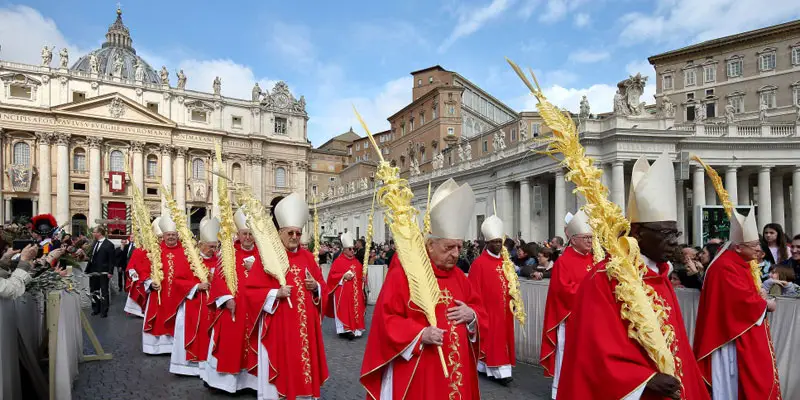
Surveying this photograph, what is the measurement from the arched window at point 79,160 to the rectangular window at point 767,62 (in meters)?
68.2

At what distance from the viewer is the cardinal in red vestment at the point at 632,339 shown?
259cm

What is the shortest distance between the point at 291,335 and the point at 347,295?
19.5ft

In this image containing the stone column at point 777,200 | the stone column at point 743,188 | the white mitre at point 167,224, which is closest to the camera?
the white mitre at point 167,224

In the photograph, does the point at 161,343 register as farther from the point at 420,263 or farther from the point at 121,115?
the point at 121,115

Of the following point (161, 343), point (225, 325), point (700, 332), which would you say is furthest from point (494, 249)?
point (161, 343)

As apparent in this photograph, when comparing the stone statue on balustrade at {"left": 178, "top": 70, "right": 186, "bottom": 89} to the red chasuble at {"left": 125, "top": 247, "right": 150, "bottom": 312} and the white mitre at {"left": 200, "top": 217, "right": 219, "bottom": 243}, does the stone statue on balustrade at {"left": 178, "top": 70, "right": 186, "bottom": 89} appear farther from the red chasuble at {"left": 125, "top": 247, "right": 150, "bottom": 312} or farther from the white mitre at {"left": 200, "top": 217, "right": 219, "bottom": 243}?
the white mitre at {"left": 200, "top": 217, "right": 219, "bottom": 243}

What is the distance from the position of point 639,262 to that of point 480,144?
43748mm

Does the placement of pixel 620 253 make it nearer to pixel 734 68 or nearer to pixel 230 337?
pixel 230 337

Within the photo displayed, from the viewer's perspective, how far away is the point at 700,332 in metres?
4.53

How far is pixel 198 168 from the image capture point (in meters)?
61.6

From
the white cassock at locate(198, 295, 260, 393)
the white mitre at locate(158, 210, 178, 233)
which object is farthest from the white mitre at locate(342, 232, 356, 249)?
the white cassock at locate(198, 295, 260, 393)

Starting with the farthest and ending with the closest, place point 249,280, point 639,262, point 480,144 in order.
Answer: point 480,144 → point 249,280 → point 639,262

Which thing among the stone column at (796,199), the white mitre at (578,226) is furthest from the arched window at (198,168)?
the white mitre at (578,226)

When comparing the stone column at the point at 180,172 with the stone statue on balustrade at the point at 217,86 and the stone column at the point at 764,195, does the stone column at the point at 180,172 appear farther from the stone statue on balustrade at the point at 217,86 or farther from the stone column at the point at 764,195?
the stone column at the point at 764,195
